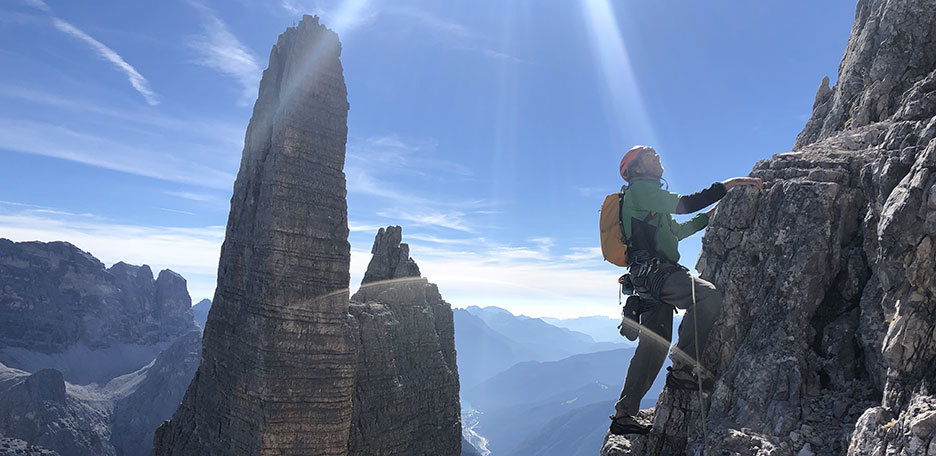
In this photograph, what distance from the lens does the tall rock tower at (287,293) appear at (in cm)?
3116

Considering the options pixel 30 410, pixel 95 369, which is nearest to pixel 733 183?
pixel 30 410

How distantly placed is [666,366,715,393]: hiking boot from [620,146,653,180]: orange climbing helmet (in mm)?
3774

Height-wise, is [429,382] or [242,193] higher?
[242,193]

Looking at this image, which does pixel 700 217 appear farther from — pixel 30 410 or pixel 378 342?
pixel 30 410

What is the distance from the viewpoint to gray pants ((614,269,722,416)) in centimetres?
871

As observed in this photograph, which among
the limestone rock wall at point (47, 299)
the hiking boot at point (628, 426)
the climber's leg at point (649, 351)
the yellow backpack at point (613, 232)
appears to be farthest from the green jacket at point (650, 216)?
the limestone rock wall at point (47, 299)

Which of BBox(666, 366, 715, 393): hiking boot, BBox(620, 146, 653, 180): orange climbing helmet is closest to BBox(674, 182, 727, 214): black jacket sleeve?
BBox(620, 146, 653, 180): orange climbing helmet

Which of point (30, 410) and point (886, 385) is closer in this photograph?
point (886, 385)

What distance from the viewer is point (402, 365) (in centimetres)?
4506

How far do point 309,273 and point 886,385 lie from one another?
3101 cm

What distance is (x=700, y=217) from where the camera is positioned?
32.4 feet

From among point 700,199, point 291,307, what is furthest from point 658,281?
point 291,307

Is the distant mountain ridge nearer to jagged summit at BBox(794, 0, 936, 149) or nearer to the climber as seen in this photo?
the climber

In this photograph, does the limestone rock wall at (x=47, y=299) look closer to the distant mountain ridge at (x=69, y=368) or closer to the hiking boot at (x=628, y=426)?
the distant mountain ridge at (x=69, y=368)
